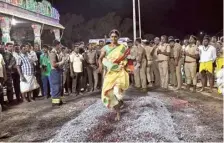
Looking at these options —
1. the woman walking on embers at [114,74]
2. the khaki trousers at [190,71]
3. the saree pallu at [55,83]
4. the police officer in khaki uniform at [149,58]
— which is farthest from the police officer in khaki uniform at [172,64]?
the woman walking on embers at [114,74]

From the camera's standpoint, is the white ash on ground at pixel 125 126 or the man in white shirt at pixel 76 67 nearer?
the white ash on ground at pixel 125 126

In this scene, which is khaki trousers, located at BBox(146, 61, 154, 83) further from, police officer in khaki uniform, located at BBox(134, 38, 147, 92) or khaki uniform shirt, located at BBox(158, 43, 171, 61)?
khaki uniform shirt, located at BBox(158, 43, 171, 61)

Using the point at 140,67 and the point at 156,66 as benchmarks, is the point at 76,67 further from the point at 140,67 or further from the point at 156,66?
the point at 156,66

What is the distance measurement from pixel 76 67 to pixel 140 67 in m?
2.32

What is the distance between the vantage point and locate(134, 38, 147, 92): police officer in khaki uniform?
44.2 feet

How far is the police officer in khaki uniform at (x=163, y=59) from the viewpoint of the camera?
1348 centimetres

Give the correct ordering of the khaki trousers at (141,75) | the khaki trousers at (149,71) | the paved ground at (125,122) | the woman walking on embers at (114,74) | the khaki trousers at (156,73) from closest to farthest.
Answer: the paved ground at (125,122), the woman walking on embers at (114,74), the khaki trousers at (141,75), the khaki trousers at (149,71), the khaki trousers at (156,73)

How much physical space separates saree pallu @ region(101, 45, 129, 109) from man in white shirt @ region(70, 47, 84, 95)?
5.42 m

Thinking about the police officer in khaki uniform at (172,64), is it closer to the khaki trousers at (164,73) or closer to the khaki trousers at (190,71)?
the khaki trousers at (164,73)

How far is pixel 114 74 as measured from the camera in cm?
799

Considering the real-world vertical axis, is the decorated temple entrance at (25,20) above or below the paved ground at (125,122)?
above

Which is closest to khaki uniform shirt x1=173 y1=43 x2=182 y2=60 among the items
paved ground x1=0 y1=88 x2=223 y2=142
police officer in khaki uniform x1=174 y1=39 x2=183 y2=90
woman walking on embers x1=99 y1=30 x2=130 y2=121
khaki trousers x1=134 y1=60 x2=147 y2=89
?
police officer in khaki uniform x1=174 y1=39 x2=183 y2=90

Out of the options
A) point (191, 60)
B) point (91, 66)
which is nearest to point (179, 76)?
point (191, 60)

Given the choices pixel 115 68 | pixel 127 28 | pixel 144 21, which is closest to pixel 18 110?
pixel 115 68
